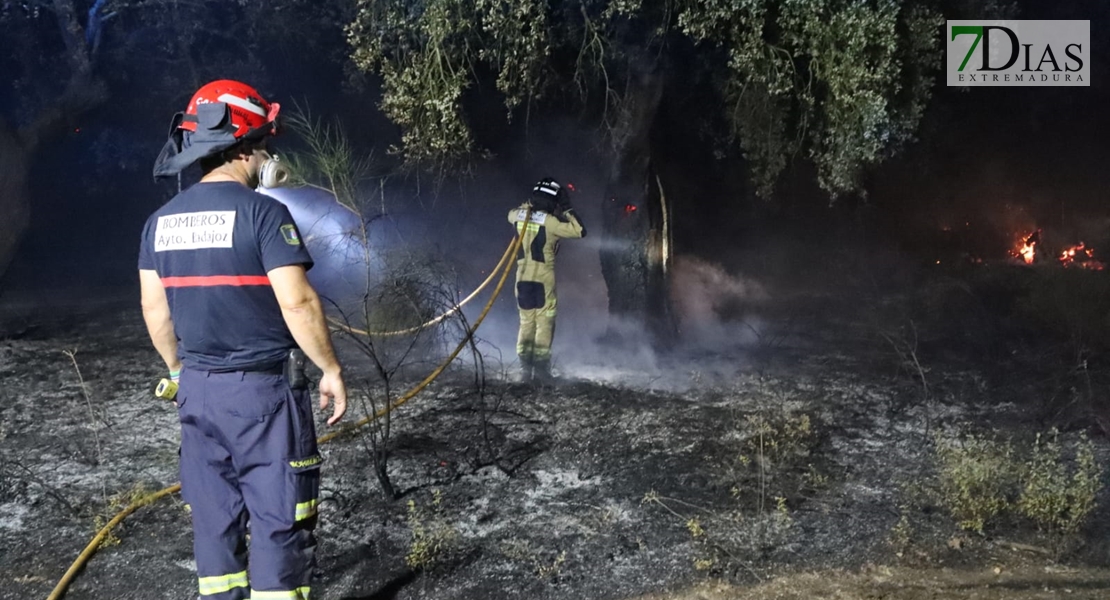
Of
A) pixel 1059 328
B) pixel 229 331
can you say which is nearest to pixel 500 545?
pixel 229 331

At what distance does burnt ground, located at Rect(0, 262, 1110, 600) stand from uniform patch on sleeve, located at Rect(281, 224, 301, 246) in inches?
68.3

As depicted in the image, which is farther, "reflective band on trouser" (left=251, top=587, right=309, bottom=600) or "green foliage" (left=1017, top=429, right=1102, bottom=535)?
"green foliage" (left=1017, top=429, right=1102, bottom=535)

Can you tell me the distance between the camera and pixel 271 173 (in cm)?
308

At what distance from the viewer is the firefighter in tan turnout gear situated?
703cm

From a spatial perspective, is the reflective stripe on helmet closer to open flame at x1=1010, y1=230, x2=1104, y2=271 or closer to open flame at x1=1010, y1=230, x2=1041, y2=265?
open flame at x1=1010, y1=230, x2=1104, y2=271

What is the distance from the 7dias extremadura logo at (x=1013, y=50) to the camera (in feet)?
23.5

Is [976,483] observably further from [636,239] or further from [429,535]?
[636,239]

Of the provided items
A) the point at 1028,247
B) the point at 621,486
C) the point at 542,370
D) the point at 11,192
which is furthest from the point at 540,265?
the point at 1028,247

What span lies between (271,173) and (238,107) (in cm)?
30

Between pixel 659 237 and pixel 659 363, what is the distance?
1.42 metres

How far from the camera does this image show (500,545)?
3.96 m

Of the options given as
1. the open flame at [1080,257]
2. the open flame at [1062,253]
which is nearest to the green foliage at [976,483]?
the open flame at [1062,253]

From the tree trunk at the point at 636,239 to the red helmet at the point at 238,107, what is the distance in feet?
18.0

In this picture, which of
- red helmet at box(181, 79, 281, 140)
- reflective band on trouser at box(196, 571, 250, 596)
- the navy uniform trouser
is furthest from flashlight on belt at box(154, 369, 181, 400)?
red helmet at box(181, 79, 281, 140)
